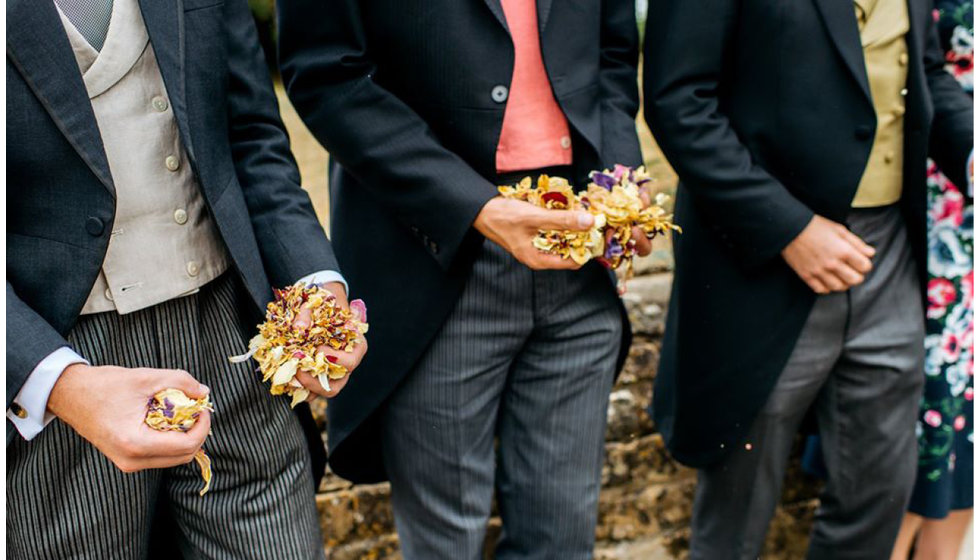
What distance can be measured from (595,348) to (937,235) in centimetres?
115

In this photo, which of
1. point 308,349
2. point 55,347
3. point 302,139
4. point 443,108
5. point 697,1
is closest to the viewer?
point 55,347

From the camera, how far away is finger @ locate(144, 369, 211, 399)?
1.56 m

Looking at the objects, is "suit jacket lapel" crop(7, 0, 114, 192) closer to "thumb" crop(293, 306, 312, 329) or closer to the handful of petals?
"thumb" crop(293, 306, 312, 329)

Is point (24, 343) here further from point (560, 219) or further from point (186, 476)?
point (560, 219)

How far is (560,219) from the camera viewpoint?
6.77 ft

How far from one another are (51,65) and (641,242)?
4.09 ft

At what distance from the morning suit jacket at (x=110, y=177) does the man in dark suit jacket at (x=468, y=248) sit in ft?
0.83

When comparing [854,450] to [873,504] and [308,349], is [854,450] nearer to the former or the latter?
[873,504]

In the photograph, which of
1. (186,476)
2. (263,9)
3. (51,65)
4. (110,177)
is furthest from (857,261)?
(263,9)

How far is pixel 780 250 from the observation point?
248 cm

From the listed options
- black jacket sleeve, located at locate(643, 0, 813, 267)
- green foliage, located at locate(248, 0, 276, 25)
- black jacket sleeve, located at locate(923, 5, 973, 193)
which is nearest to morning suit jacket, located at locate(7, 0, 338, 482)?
black jacket sleeve, located at locate(643, 0, 813, 267)

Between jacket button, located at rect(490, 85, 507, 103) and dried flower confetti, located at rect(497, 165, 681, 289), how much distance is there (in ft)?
0.59

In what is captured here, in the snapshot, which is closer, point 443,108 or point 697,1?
point 443,108

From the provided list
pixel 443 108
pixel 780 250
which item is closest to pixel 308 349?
pixel 443 108
